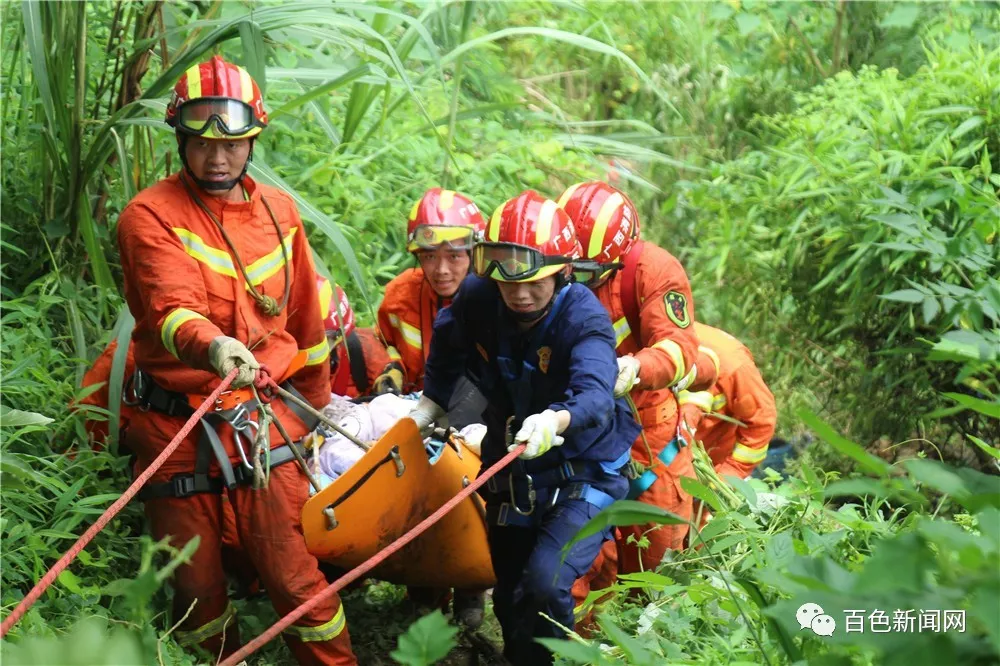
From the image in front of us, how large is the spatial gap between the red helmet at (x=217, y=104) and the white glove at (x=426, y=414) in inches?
43.1

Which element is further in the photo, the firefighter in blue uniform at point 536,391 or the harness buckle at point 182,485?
the harness buckle at point 182,485

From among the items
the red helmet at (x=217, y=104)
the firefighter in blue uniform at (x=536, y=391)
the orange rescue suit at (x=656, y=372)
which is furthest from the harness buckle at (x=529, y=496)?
the red helmet at (x=217, y=104)

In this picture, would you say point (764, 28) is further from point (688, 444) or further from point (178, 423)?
point (178, 423)

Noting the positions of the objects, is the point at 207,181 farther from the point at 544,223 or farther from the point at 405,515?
the point at 405,515

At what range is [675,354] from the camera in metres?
4.64

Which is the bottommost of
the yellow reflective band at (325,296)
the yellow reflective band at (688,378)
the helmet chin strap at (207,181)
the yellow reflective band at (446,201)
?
the yellow reflective band at (688,378)

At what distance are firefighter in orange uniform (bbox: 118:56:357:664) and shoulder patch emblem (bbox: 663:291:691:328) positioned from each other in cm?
139

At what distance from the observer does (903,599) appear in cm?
180

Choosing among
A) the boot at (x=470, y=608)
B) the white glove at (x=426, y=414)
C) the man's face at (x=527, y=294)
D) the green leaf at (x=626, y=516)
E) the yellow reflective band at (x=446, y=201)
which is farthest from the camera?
the yellow reflective band at (x=446, y=201)

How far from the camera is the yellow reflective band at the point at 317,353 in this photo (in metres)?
4.77

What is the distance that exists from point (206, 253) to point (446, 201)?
4.83ft

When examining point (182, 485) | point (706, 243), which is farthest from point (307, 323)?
point (706, 243)

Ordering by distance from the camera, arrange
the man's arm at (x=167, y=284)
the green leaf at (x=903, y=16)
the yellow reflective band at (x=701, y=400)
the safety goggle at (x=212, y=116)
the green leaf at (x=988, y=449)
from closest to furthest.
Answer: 1. the green leaf at (x=988, y=449)
2. the man's arm at (x=167, y=284)
3. the safety goggle at (x=212, y=116)
4. the yellow reflective band at (x=701, y=400)
5. the green leaf at (x=903, y=16)

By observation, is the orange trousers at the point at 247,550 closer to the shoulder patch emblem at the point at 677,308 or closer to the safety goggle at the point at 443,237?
the safety goggle at the point at 443,237
